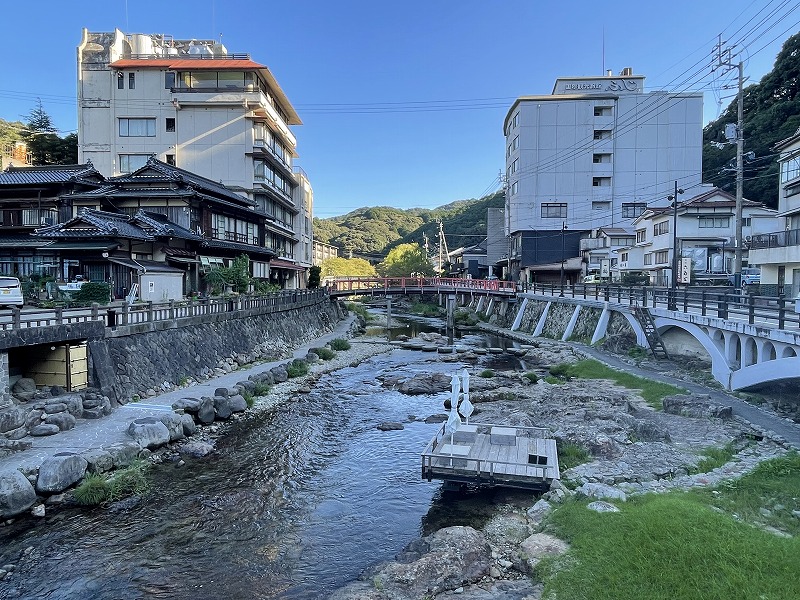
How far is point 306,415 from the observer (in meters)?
20.4

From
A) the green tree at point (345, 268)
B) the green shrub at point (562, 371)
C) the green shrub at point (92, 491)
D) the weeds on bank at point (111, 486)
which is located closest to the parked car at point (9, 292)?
the weeds on bank at point (111, 486)

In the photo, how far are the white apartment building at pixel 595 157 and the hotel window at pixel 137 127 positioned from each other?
40075 mm

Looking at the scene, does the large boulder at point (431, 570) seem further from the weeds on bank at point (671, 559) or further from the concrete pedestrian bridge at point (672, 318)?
the concrete pedestrian bridge at point (672, 318)

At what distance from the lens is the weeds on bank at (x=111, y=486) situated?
11.9 meters

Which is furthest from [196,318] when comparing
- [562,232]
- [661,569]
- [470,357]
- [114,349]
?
[562,232]

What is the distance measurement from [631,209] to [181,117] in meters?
51.1

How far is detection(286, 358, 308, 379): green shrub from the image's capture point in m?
26.7

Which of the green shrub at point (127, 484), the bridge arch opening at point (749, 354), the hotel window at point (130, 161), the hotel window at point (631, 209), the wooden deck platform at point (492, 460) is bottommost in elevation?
the green shrub at point (127, 484)

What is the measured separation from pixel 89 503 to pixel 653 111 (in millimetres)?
65477

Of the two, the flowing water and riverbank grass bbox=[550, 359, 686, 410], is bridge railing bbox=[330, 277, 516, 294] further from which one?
the flowing water

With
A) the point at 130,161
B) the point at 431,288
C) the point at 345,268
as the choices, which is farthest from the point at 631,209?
the point at 130,161

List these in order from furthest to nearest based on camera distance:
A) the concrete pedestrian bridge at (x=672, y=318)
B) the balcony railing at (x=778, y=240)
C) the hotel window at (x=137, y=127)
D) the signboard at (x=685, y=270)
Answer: the hotel window at (x=137, y=127)
the balcony railing at (x=778, y=240)
the signboard at (x=685, y=270)
the concrete pedestrian bridge at (x=672, y=318)

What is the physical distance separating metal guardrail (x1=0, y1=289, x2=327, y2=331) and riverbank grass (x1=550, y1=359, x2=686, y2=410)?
1926 centimetres

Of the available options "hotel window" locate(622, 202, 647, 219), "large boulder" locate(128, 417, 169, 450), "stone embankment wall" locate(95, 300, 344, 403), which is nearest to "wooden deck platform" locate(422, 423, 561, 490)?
"large boulder" locate(128, 417, 169, 450)
